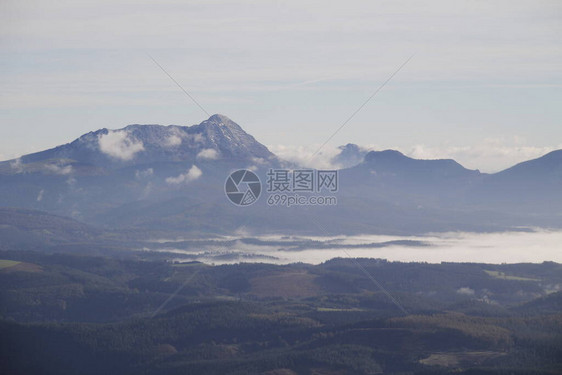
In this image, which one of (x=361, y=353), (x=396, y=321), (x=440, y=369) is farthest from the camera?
(x=396, y=321)

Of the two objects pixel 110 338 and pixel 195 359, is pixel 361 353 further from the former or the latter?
pixel 110 338

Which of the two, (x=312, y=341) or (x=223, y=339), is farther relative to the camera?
(x=223, y=339)

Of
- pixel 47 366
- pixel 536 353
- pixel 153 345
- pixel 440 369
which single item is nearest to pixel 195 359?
pixel 153 345

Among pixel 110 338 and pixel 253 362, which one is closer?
pixel 253 362

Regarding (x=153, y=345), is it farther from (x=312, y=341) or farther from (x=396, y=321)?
(x=396, y=321)

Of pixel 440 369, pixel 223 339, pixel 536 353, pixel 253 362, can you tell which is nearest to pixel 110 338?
pixel 223 339

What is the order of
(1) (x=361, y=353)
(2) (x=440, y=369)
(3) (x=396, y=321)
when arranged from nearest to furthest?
(2) (x=440, y=369), (1) (x=361, y=353), (3) (x=396, y=321)
